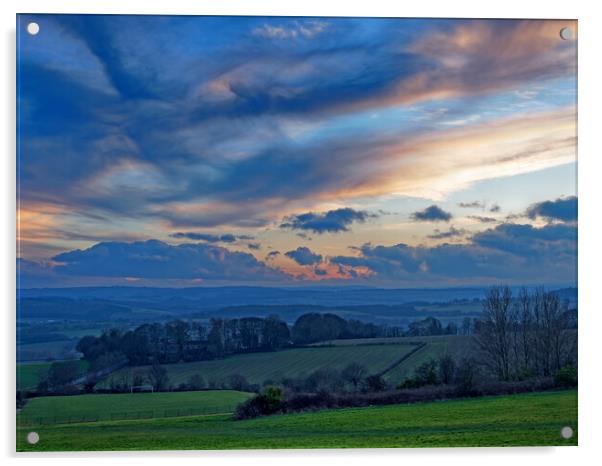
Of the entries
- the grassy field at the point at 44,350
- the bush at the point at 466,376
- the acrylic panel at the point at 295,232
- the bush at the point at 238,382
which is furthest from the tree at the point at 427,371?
the grassy field at the point at 44,350

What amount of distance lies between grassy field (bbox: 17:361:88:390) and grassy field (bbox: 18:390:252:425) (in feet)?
0.39

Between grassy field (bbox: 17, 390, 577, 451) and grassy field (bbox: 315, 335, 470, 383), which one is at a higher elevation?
grassy field (bbox: 315, 335, 470, 383)

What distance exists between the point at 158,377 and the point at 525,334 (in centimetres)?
272

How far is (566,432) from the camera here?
639 centimetres

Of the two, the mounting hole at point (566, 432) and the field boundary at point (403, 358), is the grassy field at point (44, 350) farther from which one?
the mounting hole at point (566, 432)

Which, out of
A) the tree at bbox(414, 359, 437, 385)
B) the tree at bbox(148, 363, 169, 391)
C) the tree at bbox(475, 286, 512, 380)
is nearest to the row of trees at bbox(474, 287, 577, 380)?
the tree at bbox(475, 286, 512, 380)

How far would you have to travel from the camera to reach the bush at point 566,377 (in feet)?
21.1

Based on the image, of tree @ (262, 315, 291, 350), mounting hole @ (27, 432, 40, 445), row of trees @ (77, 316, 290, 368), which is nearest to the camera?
mounting hole @ (27, 432, 40, 445)

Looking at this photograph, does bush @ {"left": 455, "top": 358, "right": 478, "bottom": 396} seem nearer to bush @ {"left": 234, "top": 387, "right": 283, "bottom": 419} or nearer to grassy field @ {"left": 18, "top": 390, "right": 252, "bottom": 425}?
bush @ {"left": 234, "top": 387, "right": 283, "bottom": 419}

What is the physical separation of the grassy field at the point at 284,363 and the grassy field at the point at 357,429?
→ 30 cm

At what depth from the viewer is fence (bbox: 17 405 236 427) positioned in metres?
6.20

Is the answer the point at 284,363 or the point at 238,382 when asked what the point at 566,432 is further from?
the point at 238,382
